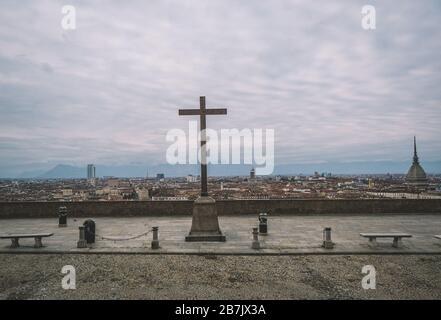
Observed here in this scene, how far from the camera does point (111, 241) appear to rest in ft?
33.7

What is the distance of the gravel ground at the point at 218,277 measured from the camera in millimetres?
6281

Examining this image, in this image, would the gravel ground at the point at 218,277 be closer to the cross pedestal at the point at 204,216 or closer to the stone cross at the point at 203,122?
the cross pedestal at the point at 204,216

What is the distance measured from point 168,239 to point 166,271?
303 centimetres

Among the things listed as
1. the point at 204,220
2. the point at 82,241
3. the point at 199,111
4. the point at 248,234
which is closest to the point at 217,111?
the point at 199,111

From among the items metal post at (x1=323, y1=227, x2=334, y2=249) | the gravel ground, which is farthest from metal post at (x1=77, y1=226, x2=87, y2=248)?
metal post at (x1=323, y1=227, x2=334, y2=249)

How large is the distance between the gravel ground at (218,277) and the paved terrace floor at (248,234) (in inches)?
18.3

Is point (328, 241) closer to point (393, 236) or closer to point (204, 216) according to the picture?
point (393, 236)

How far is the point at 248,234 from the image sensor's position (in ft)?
36.9

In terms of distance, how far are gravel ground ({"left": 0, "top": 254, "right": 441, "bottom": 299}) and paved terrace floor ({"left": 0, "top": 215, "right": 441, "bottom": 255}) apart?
0.46 metres

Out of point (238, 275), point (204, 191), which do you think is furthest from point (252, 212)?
point (238, 275)

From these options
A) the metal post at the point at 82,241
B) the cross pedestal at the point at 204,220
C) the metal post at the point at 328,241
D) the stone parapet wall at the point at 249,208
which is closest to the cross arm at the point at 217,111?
the cross pedestal at the point at 204,220

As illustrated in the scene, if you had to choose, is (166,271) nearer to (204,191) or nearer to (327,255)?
(204,191)

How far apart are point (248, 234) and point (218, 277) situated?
4.23 meters
